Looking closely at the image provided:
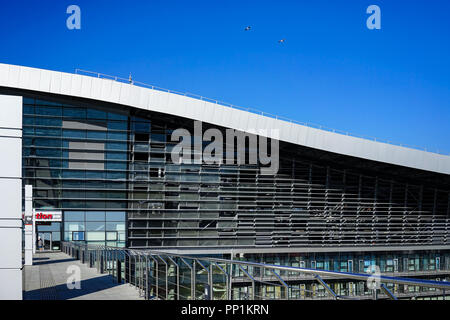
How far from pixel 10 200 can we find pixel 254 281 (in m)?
3.00

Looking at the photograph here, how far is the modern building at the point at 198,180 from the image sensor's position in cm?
2427

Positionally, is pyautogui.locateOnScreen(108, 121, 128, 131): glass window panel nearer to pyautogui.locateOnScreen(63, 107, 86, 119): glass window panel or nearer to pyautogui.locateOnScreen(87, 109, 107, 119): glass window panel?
pyautogui.locateOnScreen(87, 109, 107, 119): glass window panel

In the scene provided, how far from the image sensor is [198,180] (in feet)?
86.5

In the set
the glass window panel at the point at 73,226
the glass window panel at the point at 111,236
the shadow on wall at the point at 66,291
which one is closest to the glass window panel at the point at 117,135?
the glass window panel at the point at 73,226

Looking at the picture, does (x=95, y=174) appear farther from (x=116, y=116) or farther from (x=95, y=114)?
(x=116, y=116)

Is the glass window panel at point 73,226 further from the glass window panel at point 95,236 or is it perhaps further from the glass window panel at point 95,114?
the glass window panel at point 95,114

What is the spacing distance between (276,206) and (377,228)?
7.24 metres

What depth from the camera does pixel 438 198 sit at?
31906 millimetres

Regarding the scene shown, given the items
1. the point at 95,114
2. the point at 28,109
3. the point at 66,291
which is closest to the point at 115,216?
the point at 95,114

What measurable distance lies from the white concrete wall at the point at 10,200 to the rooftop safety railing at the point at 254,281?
2073mm

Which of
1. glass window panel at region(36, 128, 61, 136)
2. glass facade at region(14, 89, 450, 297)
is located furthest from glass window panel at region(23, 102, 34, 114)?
glass window panel at region(36, 128, 61, 136)

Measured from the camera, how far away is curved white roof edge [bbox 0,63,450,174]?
76.3ft
